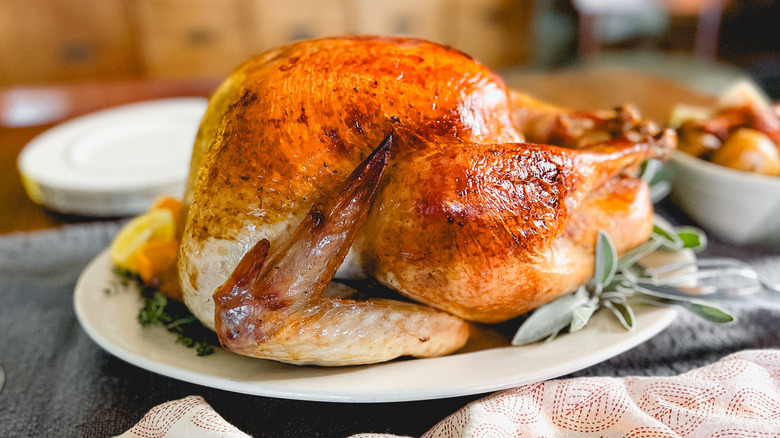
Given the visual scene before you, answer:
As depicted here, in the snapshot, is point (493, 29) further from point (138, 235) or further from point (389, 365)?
point (389, 365)

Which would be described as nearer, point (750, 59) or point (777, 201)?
point (777, 201)

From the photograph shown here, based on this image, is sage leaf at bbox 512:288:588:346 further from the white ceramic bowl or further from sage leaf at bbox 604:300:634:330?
the white ceramic bowl

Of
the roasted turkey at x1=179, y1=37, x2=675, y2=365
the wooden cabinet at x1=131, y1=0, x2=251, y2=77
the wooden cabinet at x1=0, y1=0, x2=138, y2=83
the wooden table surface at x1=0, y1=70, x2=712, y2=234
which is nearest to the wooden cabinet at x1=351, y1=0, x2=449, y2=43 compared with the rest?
the wooden cabinet at x1=131, y1=0, x2=251, y2=77

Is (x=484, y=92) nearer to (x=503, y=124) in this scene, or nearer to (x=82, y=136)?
(x=503, y=124)

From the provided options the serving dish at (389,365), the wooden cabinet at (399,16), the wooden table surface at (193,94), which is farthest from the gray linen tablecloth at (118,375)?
the wooden cabinet at (399,16)

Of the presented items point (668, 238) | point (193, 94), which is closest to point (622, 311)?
point (668, 238)

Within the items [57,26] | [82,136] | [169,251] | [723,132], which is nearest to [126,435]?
[169,251]

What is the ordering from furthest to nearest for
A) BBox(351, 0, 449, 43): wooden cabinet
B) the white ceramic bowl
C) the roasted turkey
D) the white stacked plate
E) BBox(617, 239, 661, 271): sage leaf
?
BBox(351, 0, 449, 43): wooden cabinet < the white stacked plate < the white ceramic bowl < BBox(617, 239, 661, 271): sage leaf < the roasted turkey
